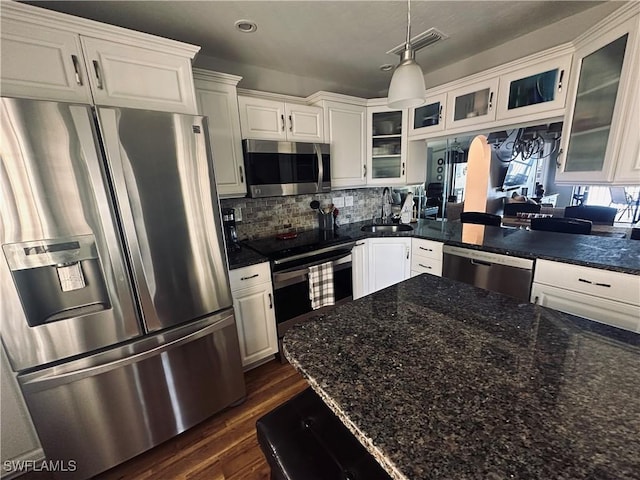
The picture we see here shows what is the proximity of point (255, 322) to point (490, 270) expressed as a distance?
1801mm

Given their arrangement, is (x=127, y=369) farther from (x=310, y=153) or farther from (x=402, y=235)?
(x=402, y=235)

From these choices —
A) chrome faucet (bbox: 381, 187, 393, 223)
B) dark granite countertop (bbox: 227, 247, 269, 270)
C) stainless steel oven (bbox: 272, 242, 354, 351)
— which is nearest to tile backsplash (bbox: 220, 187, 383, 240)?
chrome faucet (bbox: 381, 187, 393, 223)

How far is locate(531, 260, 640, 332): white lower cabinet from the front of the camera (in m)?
1.44

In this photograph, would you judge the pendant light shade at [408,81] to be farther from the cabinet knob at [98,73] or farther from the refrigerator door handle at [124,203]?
the cabinet knob at [98,73]

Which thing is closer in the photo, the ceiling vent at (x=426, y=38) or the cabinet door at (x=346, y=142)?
the ceiling vent at (x=426, y=38)

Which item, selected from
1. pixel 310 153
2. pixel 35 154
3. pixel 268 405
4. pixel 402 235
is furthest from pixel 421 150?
pixel 35 154

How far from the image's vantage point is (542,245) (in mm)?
1915

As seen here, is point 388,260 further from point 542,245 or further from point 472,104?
point 472,104

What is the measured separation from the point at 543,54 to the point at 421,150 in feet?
3.86

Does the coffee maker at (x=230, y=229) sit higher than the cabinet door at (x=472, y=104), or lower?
lower

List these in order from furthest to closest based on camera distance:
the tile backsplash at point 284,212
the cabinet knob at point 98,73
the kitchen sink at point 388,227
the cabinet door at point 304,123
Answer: the kitchen sink at point 388,227, the tile backsplash at point 284,212, the cabinet door at point 304,123, the cabinet knob at point 98,73

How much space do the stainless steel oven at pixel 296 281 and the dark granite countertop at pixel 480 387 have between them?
0.99m

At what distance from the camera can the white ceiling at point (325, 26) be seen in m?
1.56

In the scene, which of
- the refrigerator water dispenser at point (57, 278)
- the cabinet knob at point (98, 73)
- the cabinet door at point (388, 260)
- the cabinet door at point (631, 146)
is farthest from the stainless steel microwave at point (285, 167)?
the cabinet door at point (631, 146)
